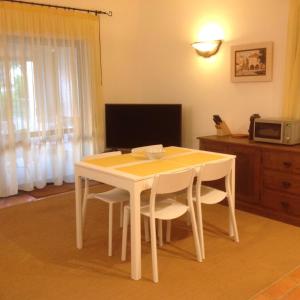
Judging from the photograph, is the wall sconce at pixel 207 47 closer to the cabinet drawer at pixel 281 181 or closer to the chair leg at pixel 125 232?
the cabinet drawer at pixel 281 181

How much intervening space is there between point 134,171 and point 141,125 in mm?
2578

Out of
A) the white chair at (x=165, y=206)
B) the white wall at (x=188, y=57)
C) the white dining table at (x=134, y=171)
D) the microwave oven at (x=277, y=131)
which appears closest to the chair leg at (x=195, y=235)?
the white chair at (x=165, y=206)

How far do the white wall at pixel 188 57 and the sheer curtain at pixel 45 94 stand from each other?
35cm

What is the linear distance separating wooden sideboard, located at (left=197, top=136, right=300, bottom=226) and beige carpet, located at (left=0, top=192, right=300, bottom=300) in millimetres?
147

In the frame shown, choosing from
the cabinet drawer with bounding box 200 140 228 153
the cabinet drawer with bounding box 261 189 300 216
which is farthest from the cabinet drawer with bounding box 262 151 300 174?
the cabinet drawer with bounding box 200 140 228 153

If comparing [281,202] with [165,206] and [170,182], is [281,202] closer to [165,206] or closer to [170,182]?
[165,206]

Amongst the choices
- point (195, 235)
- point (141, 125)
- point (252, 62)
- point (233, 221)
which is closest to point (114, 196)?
point (195, 235)

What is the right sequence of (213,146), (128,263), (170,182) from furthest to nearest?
(213,146)
(128,263)
(170,182)

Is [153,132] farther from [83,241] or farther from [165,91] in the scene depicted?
[83,241]

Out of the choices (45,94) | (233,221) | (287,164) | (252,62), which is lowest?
(233,221)

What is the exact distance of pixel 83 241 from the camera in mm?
3373

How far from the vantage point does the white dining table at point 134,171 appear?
8.46 ft

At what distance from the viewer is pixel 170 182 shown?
268cm

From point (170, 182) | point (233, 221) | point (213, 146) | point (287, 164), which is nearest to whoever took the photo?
point (170, 182)
